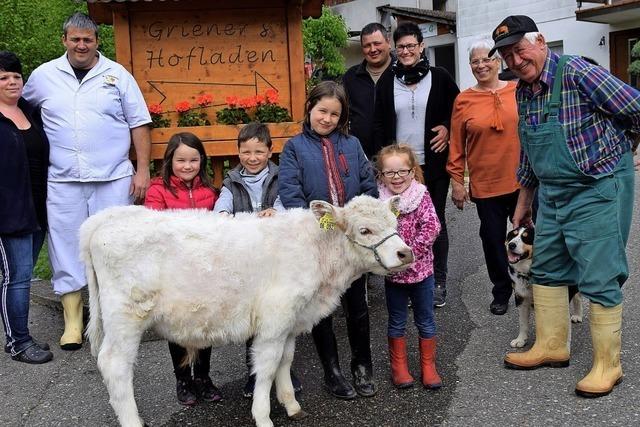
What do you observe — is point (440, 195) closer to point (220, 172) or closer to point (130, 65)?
point (220, 172)

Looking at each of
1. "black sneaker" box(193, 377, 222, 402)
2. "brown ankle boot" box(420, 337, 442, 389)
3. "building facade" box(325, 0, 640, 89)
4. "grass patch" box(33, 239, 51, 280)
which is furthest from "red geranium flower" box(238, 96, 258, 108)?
"building facade" box(325, 0, 640, 89)

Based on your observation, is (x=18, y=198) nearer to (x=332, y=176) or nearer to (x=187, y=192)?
(x=187, y=192)

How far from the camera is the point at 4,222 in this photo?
4.88 metres

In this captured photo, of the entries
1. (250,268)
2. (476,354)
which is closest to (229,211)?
(250,268)

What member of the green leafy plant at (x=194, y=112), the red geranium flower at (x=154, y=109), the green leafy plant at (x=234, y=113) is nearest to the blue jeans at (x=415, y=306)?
the green leafy plant at (x=234, y=113)

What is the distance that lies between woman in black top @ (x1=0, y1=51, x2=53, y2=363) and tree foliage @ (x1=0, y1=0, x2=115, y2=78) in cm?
591

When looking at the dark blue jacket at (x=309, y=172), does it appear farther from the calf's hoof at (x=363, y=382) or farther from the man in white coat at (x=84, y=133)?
the man in white coat at (x=84, y=133)

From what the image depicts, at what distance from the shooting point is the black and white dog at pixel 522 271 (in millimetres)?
5020

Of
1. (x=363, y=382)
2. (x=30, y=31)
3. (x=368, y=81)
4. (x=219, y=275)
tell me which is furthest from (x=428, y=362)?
(x=30, y=31)

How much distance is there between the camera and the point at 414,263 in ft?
13.8

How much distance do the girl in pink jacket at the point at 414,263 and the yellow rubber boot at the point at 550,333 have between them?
72 cm

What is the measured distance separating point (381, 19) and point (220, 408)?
23.0 meters

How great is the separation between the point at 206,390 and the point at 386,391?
4.00ft

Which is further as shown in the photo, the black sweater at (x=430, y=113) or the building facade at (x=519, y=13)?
the building facade at (x=519, y=13)
